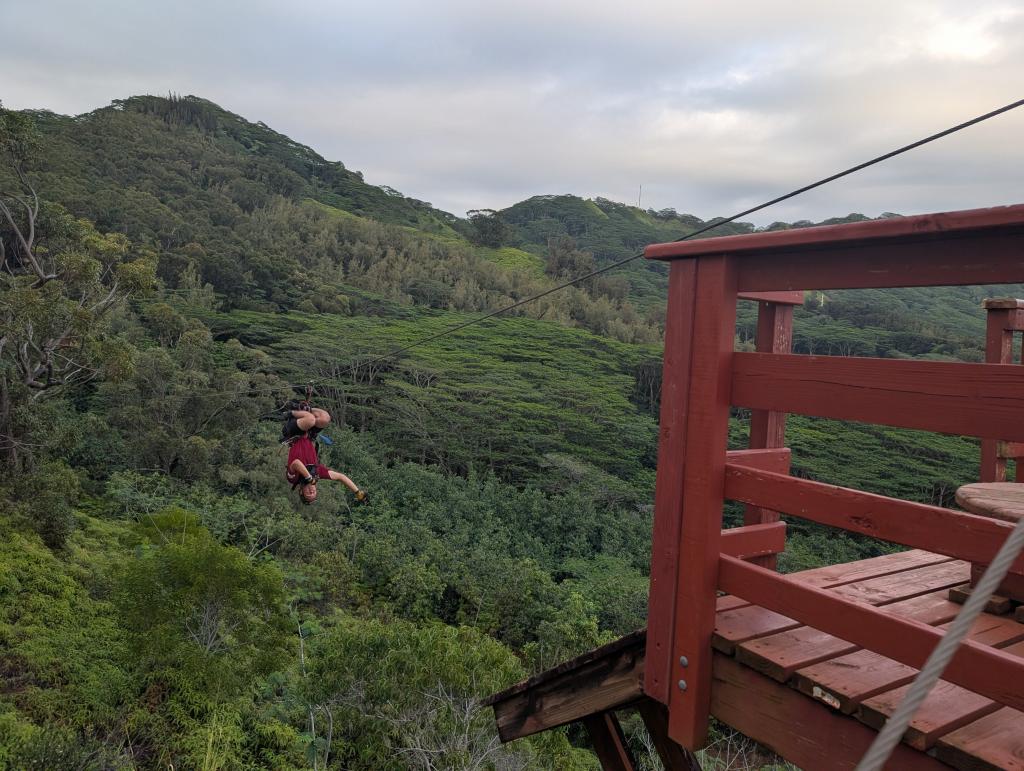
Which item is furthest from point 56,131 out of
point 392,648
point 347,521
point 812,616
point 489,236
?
point 812,616

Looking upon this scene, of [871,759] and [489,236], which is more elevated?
[489,236]

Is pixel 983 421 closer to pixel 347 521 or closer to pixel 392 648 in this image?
pixel 392 648

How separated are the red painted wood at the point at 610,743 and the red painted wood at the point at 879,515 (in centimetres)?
134

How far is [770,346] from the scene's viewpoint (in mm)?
1970

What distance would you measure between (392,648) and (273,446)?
23.2 ft

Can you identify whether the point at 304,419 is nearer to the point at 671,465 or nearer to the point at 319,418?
the point at 319,418

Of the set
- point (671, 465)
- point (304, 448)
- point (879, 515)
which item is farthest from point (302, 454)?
point (879, 515)

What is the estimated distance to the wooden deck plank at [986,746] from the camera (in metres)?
1.11

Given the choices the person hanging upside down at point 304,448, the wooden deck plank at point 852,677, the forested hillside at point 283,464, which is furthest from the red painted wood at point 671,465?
the forested hillside at point 283,464

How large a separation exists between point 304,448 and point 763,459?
8.51ft

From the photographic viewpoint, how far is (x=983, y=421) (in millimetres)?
1107

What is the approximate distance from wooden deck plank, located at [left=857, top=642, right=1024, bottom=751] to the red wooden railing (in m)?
0.14

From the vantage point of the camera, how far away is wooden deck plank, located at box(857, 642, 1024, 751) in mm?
1183

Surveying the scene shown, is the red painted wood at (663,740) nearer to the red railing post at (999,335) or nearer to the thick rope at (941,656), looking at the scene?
the red railing post at (999,335)
